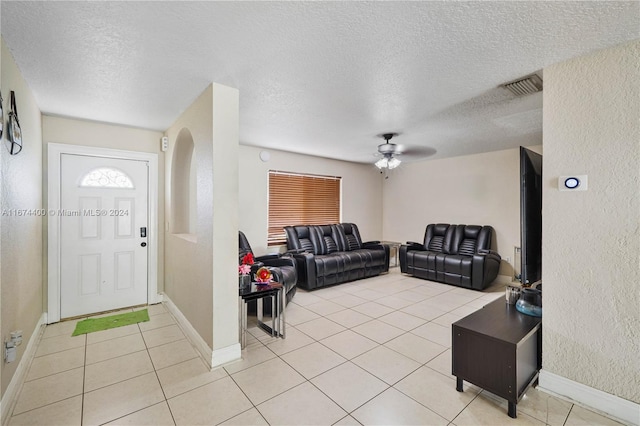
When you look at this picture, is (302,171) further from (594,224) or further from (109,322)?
(594,224)

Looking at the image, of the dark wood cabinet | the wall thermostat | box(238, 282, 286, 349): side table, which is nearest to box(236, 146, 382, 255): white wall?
box(238, 282, 286, 349): side table

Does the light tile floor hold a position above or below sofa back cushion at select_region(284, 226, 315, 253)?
below

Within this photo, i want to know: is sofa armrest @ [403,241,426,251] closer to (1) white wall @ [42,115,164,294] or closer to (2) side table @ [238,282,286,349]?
(2) side table @ [238,282,286,349]

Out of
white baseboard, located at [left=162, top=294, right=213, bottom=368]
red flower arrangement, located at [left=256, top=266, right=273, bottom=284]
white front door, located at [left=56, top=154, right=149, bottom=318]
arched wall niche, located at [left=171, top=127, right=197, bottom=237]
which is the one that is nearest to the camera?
white baseboard, located at [left=162, top=294, right=213, bottom=368]

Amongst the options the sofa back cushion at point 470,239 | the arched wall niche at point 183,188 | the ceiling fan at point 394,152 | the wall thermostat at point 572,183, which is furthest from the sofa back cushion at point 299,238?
the wall thermostat at point 572,183

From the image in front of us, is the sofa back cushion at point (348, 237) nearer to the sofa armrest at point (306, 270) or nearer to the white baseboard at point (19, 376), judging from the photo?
the sofa armrest at point (306, 270)

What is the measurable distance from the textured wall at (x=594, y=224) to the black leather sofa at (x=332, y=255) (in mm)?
3018

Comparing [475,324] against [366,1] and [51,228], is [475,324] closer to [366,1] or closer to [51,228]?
[366,1]

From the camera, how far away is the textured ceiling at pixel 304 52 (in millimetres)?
1540

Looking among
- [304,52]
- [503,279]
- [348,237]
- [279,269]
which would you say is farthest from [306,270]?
[503,279]

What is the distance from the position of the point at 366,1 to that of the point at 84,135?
368cm

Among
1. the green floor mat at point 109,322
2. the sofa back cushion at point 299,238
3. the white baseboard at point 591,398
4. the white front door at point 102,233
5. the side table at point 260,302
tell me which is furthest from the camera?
the sofa back cushion at point 299,238

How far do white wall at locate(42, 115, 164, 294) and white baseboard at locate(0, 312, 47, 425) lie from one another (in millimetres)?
997

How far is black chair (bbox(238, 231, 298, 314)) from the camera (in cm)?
347
